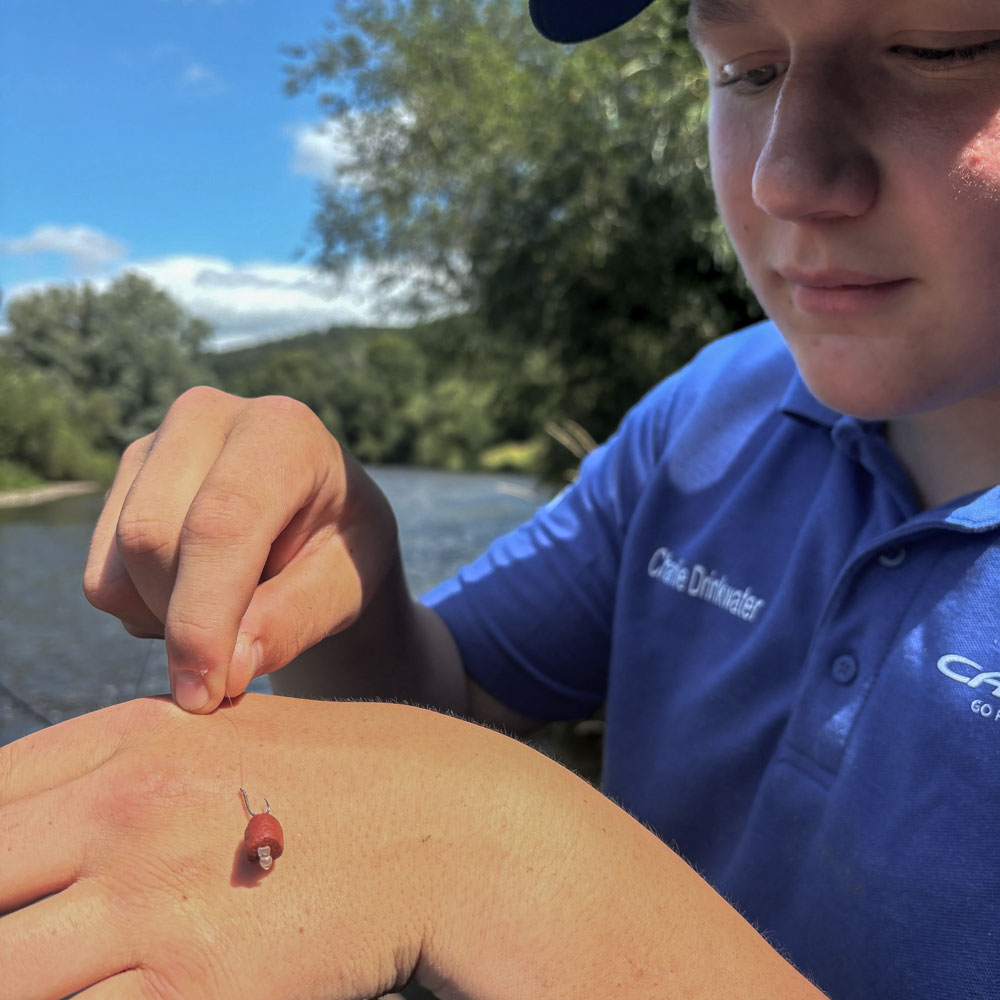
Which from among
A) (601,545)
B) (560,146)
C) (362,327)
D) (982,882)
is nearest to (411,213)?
(560,146)

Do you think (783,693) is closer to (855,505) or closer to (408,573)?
(855,505)

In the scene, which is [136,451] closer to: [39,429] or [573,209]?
[39,429]

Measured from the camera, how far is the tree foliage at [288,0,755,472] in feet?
24.6

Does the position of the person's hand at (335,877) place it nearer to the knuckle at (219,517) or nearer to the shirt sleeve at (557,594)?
the knuckle at (219,517)

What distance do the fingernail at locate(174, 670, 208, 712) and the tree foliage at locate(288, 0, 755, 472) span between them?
636 cm

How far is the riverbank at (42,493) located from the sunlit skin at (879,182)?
3.58ft

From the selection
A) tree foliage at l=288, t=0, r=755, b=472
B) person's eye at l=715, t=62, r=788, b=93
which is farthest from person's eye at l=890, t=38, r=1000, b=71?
tree foliage at l=288, t=0, r=755, b=472

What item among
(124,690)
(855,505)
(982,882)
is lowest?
(982,882)

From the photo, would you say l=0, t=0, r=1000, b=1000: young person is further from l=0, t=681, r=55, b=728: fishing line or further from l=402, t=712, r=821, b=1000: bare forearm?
l=0, t=681, r=55, b=728: fishing line

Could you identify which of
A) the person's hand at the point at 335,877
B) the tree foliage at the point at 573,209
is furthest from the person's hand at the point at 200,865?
the tree foliage at the point at 573,209

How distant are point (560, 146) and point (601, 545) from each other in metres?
8.10

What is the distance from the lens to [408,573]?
1.46 meters

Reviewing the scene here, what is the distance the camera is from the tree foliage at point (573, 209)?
7.50 metres

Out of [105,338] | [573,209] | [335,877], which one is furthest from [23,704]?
[573,209]
